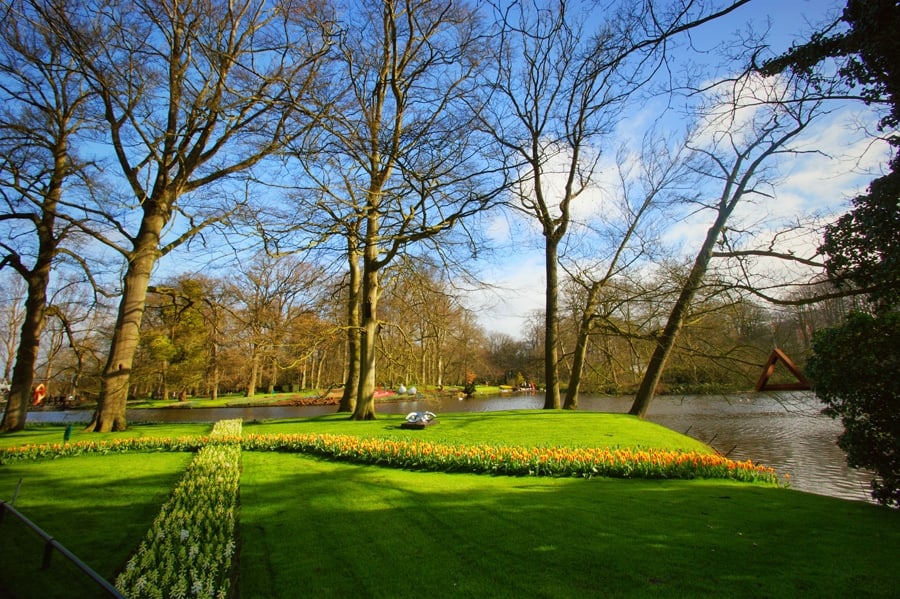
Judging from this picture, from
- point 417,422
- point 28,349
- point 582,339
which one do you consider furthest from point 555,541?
point 28,349

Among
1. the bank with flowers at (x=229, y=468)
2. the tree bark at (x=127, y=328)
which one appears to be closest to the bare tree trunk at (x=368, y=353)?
the bank with flowers at (x=229, y=468)

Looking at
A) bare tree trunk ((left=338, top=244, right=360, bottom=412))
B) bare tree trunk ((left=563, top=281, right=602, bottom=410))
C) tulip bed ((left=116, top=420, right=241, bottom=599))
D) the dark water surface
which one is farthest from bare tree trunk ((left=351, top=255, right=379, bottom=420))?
the dark water surface

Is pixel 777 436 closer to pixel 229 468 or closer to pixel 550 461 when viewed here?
pixel 550 461

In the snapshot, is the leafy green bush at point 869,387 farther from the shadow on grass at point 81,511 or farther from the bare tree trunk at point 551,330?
the bare tree trunk at point 551,330

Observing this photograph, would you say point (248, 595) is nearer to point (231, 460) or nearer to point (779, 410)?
point (231, 460)

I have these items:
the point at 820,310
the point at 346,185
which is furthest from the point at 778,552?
the point at 820,310

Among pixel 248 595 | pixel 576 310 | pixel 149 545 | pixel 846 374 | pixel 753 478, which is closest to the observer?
pixel 248 595

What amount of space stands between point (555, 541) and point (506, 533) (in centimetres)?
48

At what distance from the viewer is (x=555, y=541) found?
417cm

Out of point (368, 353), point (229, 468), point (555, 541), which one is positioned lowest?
point (555, 541)

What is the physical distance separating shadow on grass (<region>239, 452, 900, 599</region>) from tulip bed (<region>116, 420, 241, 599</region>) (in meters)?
0.20

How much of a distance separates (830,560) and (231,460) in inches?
324

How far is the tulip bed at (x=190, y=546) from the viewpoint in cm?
329

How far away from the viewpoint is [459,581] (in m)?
3.48
